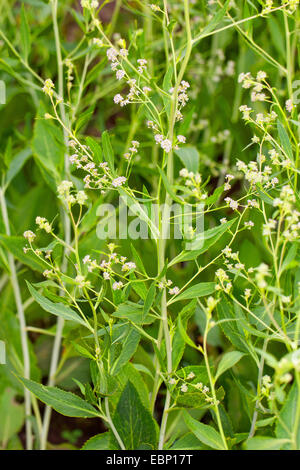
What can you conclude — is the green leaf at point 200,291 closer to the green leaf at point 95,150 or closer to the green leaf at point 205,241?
the green leaf at point 205,241

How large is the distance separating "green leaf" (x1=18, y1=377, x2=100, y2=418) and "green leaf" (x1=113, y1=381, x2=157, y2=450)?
31mm

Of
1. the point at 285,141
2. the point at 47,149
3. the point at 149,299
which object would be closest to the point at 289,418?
the point at 149,299

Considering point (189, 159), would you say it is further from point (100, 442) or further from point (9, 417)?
point (9, 417)

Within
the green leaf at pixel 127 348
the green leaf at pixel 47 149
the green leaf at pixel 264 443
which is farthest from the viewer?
the green leaf at pixel 47 149

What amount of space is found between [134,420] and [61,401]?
0.08 m

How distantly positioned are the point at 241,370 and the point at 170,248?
0.90 ft

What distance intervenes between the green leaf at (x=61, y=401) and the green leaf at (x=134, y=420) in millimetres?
31

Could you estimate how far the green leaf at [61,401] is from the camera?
0.50 metres

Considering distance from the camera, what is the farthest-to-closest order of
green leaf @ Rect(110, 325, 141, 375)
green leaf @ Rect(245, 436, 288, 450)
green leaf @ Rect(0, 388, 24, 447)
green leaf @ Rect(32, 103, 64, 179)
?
1. green leaf @ Rect(0, 388, 24, 447)
2. green leaf @ Rect(32, 103, 64, 179)
3. green leaf @ Rect(110, 325, 141, 375)
4. green leaf @ Rect(245, 436, 288, 450)

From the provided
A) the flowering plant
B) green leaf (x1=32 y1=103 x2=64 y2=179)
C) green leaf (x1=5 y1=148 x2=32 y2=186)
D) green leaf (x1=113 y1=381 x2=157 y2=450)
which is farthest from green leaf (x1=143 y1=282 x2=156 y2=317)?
green leaf (x1=5 y1=148 x2=32 y2=186)

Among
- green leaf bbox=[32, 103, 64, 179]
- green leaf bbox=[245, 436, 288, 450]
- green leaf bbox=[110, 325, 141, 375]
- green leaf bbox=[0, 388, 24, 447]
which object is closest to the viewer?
green leaf bbox=[245, 436, 288, 450]

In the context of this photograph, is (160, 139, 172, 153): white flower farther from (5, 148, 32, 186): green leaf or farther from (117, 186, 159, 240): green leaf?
(5, 148, 32, 186): green leaf

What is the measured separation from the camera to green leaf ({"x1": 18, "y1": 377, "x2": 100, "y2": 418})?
0.50 m

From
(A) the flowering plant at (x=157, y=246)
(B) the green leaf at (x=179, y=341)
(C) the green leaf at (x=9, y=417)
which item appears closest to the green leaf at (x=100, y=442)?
(A) the flowering plant at (x=157, y=246)
